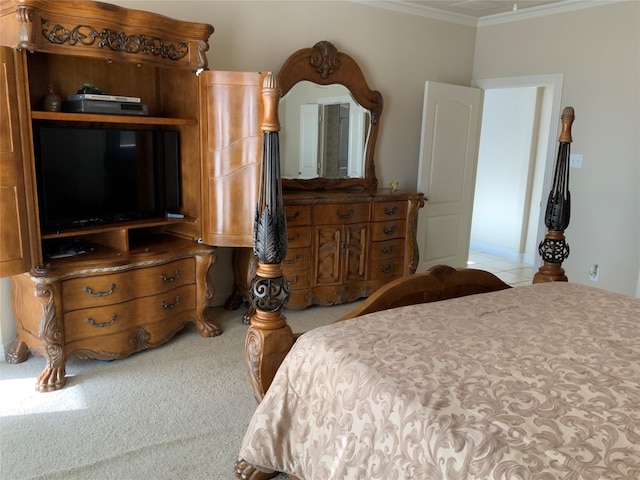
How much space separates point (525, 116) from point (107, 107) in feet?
16.5

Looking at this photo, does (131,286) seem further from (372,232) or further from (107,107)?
(372,232)

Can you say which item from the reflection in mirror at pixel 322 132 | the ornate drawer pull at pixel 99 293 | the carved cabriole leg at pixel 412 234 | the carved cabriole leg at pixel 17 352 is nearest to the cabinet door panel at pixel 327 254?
the reflection in mirror at pixel 322 132

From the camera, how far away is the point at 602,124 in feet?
14.0

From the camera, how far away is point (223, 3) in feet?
12.2

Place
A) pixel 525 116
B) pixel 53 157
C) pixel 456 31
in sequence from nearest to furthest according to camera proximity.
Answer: pixel 53 157, pixel 456 31, pixel 525 116

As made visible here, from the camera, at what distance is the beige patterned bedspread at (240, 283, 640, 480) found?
121cm

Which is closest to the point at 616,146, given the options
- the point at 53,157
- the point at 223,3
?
the point at 223,3

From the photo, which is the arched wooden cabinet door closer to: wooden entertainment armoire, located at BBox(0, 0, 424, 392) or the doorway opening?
wooden entertainment armoire, located at BBox(0, 0, 424, 392)

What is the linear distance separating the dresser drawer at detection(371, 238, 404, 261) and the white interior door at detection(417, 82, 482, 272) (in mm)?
556

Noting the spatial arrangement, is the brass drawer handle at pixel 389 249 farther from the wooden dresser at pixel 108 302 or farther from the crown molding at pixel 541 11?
the crown molding at pixel 541 11

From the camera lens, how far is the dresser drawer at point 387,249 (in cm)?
432

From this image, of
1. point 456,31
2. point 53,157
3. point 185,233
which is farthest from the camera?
point 456,31

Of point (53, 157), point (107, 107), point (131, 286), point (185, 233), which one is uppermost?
point (107, 107)

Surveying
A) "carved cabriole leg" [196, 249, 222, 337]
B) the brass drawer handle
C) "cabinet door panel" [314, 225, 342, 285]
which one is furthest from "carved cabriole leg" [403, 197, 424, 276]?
"carved cabriole leg" [196, 249, 222, 337]
